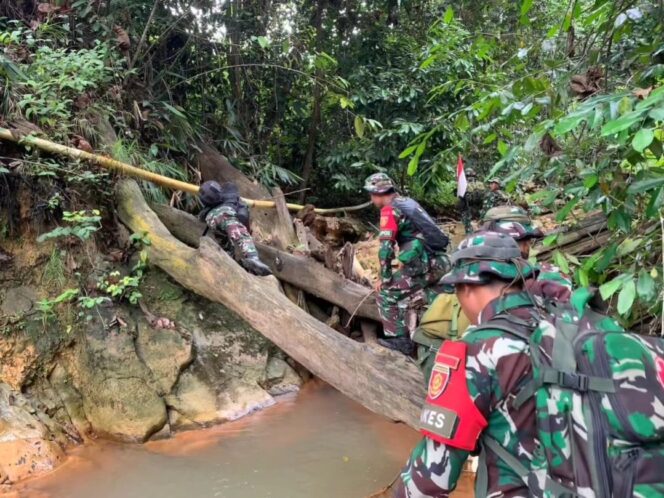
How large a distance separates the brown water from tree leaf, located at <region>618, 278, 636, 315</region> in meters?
2.82

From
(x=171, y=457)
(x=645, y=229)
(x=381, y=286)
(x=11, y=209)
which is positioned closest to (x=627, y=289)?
(x=645, y=229)

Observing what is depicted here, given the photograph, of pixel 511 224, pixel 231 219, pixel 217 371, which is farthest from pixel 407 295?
pixel 231 219

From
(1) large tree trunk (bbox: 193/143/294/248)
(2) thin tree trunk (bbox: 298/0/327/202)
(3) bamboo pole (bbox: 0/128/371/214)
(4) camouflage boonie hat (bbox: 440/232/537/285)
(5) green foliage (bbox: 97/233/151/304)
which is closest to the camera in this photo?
(4) camouflage boonie hat (bbox: 440/232/537/285)

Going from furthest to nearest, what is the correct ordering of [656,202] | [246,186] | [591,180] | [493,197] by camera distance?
[493,197], [246,186], [591,180], [656,202]

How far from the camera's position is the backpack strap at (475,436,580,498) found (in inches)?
56.4

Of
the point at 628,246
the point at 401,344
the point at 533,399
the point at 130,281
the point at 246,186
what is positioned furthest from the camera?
the point at 246,186

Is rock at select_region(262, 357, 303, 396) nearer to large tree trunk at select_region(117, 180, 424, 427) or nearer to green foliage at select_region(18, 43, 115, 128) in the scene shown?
large tree trunk at select_region(117, 180, 424, 427)

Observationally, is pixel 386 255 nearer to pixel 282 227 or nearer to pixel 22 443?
pixel 282 227

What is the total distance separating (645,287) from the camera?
183 centimetres

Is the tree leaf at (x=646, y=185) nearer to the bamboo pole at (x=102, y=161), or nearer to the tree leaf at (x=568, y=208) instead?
the tree leaf at (x=568, y=208)

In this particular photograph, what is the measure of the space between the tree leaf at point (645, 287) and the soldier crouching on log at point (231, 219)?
14.7 ft

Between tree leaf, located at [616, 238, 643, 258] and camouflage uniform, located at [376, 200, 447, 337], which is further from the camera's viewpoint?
camouflage uniform, located at [376, 200, 447, 337]

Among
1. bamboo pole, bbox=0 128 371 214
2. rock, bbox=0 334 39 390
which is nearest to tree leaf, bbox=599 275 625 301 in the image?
rock, bbox=0 334 39 390

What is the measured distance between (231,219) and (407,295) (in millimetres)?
2466
